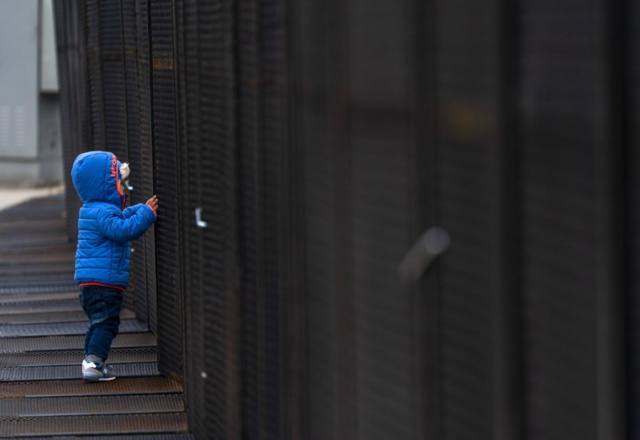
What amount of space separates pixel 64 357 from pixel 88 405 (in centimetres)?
107

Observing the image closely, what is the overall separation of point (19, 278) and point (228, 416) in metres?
5.41

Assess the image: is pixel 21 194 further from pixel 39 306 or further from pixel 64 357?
pixel 64 357

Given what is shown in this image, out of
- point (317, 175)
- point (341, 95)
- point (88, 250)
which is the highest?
point (341, 95)

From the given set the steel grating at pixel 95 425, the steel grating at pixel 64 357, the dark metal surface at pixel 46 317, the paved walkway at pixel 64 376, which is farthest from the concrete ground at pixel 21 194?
the steel grating at pixel 95 425

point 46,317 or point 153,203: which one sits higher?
point 153,203

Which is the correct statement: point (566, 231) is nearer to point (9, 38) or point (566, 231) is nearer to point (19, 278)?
point (19, 278)

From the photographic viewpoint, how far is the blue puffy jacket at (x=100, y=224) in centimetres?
710

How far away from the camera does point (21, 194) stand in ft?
60.2

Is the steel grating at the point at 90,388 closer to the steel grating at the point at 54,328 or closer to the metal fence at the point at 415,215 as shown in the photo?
the steel grating at the point at 54,328

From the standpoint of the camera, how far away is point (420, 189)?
3.24m

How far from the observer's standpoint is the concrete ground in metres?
17.2

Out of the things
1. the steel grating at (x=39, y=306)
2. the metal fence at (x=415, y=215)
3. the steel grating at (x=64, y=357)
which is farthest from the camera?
the steel grating at (x=39, y=306)

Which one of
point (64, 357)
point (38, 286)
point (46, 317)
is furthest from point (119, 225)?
point (38, 286)

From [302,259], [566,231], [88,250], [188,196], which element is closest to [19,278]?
[88,250]
